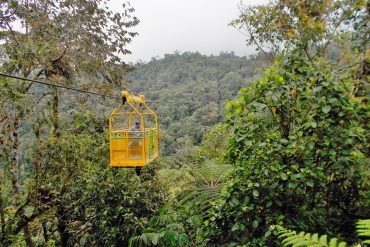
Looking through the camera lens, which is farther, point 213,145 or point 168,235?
point 213,145

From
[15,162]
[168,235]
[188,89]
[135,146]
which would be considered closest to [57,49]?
[15,162]

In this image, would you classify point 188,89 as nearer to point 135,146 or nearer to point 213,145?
point 213,145

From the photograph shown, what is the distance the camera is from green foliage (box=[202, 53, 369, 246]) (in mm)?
2111

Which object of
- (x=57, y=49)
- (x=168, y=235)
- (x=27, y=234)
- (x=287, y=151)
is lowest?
(x=27, y=234)

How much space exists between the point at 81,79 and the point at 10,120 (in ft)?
7.47

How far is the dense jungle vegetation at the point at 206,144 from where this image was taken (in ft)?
7.15

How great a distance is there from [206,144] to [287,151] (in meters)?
6.90

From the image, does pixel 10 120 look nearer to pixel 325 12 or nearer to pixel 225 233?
Answer: pixel 225 233

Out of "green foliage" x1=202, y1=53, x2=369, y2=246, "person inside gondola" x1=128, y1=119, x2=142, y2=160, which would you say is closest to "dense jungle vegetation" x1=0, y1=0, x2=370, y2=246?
"green foliage" x1=202, y1=53, x2=369, y2=246

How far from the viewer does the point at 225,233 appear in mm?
2281

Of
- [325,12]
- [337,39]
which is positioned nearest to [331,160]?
[337,39]

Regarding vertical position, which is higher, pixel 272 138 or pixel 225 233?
pixel 272 138

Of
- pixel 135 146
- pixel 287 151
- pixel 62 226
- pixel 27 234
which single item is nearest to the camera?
pixel 287 151

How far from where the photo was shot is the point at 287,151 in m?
2.09
